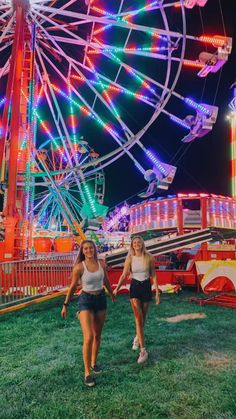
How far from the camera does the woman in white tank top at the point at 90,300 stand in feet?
13.5

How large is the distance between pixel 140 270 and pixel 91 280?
3.54ft

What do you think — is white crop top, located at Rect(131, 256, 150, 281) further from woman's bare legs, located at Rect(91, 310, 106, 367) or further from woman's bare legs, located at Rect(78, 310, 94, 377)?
woman's bare legs, located at Rect(78, 310, 94, 377)

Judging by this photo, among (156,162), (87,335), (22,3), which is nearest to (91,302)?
(87,335)

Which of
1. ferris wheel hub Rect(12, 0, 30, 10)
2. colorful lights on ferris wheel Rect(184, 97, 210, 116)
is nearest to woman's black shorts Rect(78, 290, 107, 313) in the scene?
colorful lights on ferris wheel Rect(184, 97, 210, 116)

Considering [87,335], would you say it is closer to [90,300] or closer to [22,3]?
[90,300]

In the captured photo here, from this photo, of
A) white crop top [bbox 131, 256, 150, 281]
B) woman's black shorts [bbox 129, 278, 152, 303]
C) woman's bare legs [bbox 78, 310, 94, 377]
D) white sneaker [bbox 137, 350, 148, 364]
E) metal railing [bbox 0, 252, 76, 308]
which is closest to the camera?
woman's bare legs [bbox 78, 310, 94, 377]

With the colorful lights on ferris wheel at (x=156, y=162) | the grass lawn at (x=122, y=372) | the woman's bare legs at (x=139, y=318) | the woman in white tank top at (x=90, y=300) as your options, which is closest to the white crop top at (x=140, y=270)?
the woman's bare legs at (x=139, y=318)

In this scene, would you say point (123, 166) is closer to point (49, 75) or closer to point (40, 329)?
point (49, 75)

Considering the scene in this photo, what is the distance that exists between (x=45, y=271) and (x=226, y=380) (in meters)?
6.40

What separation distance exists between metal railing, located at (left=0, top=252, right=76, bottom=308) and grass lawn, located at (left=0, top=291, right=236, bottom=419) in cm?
123

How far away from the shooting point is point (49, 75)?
20.2 m

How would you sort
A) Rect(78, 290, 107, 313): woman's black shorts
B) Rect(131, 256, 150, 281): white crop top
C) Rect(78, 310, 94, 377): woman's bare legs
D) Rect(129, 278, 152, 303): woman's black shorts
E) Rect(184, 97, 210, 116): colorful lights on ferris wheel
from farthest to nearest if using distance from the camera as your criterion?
Rect(184, 97, 210, 116): colorful lights on ferris wheel
Rect(131, 256, 150, 281): white crop top
Rect(129, 278, 152, 303): woman's black shorts
Rect(78, 290, 107, 313): woman's black shorts
Rect(78, 310, 94, 377): woman's bare legs

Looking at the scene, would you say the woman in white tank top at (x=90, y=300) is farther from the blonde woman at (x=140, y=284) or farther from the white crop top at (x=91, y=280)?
the blonde woman at (x=140, y=284)

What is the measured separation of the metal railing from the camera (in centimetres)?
860
